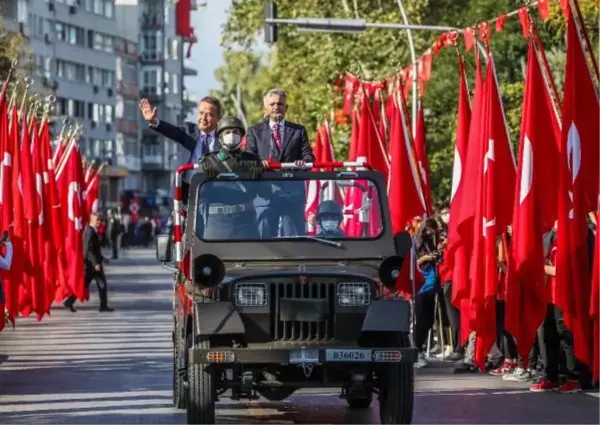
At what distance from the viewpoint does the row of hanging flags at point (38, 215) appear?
→ 28.9 m

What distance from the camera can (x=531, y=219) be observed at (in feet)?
66.8

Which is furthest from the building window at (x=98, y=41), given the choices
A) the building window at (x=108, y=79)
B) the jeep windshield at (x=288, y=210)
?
the jeep windshield at (x=288, y=210)

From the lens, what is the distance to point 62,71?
138 meters

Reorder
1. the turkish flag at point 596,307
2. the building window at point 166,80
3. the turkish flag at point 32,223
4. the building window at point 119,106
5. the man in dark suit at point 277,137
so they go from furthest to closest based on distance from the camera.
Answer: the building window at point 166,80, the building window at point 119,106, the turkish flag at point 32,223, the turkish flag at point 596,307, the man in dark suit at point 277,137

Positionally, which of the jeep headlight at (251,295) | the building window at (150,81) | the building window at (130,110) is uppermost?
the building window at (150,81)

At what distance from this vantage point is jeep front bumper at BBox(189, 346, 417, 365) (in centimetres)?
1509

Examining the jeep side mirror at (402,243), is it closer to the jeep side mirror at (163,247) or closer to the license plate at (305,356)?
the license plate at (305,356)

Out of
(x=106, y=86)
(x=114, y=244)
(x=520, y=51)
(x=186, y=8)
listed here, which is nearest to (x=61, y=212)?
(x=520, y=51)

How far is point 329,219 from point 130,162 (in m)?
148

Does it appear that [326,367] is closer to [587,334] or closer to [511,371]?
[587,334]

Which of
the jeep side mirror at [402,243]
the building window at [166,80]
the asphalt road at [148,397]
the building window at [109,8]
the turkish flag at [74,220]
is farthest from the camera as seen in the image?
the building window at [166,80]

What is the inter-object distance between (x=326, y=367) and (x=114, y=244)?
70.7 metres

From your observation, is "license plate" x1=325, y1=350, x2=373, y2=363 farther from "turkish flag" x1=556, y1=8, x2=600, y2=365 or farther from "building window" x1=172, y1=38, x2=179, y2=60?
"building window" x1=172, y1=38, x2=179, y2=60

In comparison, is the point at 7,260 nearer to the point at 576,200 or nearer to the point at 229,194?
the point at 229,194
